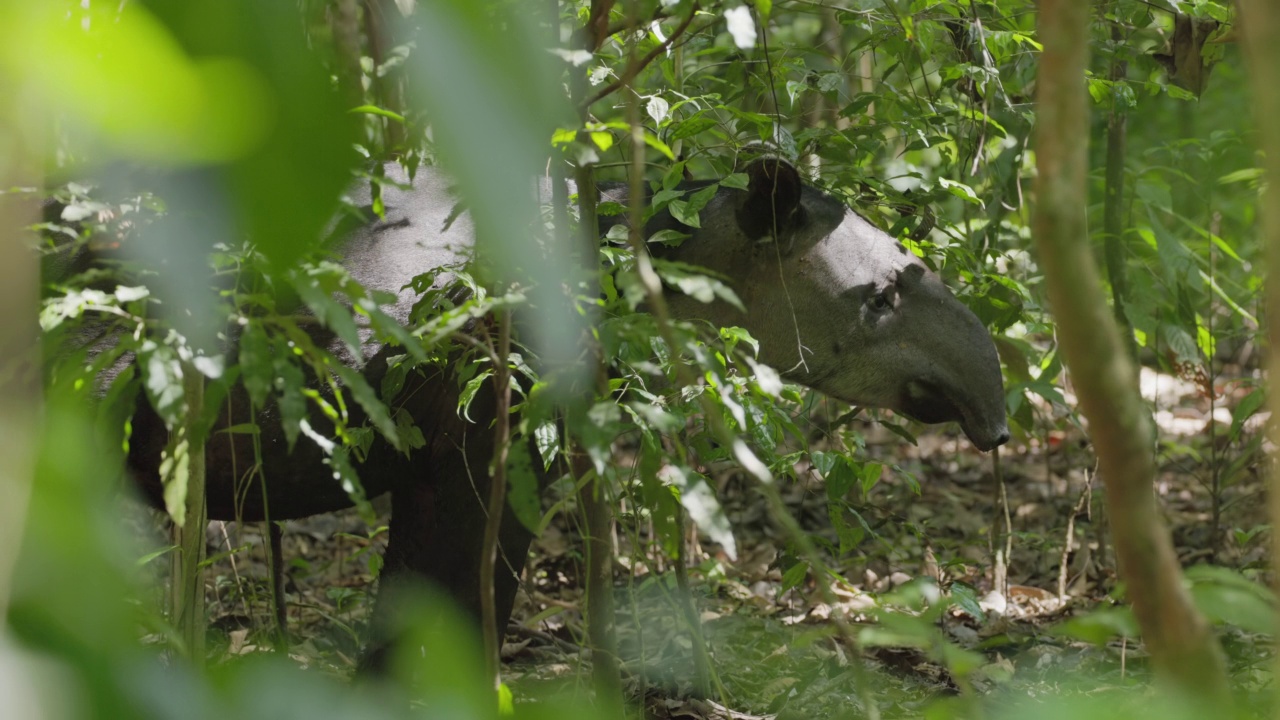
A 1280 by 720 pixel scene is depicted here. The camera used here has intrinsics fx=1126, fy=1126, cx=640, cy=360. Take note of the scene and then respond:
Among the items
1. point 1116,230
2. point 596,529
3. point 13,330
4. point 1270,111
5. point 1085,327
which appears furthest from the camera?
point 1116,230

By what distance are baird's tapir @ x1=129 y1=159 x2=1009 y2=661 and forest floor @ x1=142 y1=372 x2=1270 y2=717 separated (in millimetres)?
377

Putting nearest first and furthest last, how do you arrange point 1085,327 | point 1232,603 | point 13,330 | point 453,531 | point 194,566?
point 13,330 < point 1232,603 < point 1085,327 < point 194,566 < point 453,531

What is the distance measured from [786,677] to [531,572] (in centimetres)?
146

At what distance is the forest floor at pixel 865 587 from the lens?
385 cm

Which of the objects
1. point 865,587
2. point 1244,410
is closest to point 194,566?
point 865,587

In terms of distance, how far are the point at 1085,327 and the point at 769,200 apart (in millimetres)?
2800

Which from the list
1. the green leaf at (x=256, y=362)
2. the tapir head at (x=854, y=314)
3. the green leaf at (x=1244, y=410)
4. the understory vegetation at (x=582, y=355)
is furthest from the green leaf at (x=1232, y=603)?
the green leaf at (x=1244, y=410)

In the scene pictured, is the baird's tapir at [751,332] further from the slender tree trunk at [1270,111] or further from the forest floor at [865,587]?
the slender tree trunk at [1270,111]

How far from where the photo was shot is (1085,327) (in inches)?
49.7

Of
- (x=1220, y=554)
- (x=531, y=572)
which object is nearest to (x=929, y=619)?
(x=531, y=572)

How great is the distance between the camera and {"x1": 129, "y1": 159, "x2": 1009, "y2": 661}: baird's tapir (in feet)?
12.6

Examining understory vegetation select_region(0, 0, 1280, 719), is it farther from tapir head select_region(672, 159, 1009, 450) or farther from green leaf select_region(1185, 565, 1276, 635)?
tapir head select_region(672, 159, 1009, 450)

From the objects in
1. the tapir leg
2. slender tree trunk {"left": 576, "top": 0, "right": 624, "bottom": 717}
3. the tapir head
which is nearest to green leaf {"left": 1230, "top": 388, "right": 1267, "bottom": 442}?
the tapir head

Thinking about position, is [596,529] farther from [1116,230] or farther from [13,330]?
[1116,230]
